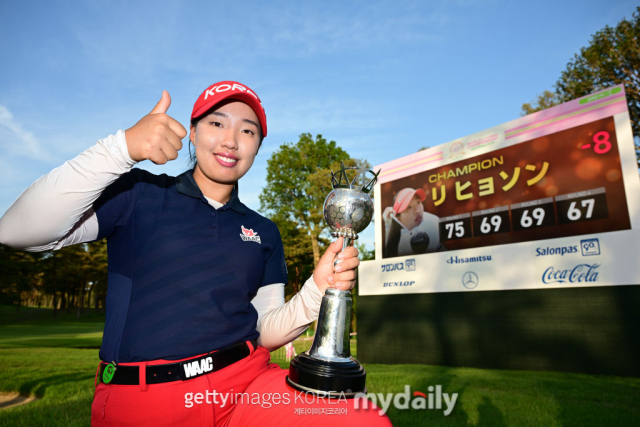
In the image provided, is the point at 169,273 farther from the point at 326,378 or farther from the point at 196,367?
the point at 326,378

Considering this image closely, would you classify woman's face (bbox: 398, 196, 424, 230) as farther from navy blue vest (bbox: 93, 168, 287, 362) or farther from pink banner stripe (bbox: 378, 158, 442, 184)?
navy blue vest (bbox: 93, 168, 287, 362)

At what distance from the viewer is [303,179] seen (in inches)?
978

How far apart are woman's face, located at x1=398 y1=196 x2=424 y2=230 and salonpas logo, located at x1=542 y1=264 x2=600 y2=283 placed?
320cm

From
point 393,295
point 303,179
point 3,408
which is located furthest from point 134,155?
point 303,179

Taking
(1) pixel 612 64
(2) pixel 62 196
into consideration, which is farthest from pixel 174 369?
(1) pixel 612 64

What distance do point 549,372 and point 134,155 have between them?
824 cm

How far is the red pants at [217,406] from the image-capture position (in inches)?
42.6

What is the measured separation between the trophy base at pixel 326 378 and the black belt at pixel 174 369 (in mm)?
244

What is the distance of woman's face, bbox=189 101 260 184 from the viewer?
1.49 m

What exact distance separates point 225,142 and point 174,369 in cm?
83

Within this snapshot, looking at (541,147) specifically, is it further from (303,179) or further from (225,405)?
(303,179)

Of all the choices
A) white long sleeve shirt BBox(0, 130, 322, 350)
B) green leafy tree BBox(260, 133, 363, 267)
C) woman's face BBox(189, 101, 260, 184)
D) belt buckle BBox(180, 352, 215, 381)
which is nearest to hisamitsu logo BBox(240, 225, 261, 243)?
woman's face BBox(189, 101, 260, 184)

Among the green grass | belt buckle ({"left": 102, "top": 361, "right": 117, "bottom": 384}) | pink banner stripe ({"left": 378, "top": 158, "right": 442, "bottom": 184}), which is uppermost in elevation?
pink banner stripe ({"left": 378, "top": 158, "right": 442, "bottom": 184})

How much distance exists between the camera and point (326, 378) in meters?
1.10
